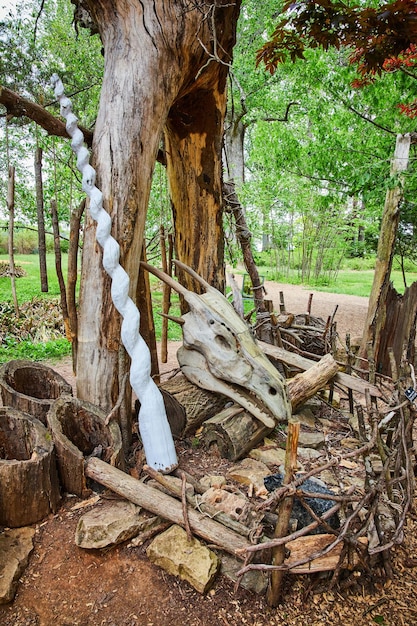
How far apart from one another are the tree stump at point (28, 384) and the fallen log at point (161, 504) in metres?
0.57

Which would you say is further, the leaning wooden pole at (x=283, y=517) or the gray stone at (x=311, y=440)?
the gray stone at (x=311, y=440)

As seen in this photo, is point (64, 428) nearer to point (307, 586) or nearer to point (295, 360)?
point (307, 586)

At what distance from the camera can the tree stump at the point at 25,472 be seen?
5.72 feet

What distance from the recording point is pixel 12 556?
1.63 meters

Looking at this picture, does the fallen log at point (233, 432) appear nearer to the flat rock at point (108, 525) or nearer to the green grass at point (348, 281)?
the flat rock at point (108, 525)

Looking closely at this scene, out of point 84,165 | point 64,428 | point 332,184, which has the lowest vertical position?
point 64,428

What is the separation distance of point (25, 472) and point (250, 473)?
49.5 inches

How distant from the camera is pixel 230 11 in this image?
274 cm

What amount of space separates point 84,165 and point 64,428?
148cm

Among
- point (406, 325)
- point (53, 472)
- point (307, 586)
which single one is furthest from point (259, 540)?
point (406, 325)

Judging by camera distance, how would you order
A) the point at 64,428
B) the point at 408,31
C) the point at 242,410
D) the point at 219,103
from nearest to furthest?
the point at 64,428 → the point at 408,31 → the point at 242,410 → the point at 219,103

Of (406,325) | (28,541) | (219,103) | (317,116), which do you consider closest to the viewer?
(28,541)

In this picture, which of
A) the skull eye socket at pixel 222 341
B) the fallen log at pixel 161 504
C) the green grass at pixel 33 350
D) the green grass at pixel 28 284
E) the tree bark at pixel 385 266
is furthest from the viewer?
the green grass at pixel 28 284

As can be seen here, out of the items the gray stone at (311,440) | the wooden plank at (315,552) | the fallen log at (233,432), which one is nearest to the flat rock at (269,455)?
the fallen log at (233,432)
